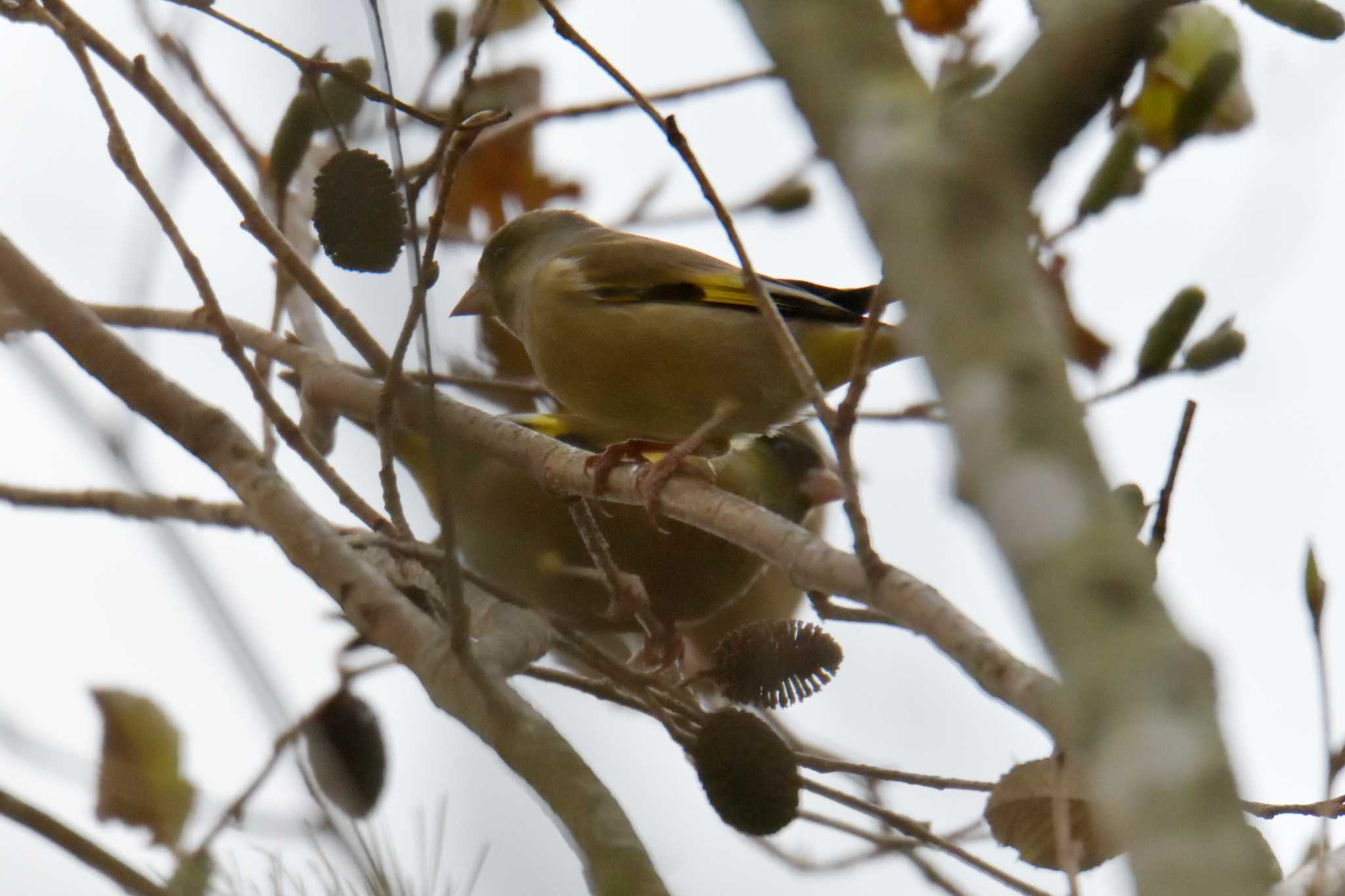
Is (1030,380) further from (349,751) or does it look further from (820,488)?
(820,488)

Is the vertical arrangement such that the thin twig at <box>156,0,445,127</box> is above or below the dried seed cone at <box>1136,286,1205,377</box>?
below

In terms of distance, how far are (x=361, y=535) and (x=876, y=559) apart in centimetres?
132

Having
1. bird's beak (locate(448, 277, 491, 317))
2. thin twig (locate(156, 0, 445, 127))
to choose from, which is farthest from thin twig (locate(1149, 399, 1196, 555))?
bird's beak (locate(448, 277, 491, 317))

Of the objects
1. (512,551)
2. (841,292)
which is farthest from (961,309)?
(841,292)

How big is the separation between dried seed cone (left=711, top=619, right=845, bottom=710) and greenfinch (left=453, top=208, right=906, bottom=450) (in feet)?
3.00

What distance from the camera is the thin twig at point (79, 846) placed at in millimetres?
1605

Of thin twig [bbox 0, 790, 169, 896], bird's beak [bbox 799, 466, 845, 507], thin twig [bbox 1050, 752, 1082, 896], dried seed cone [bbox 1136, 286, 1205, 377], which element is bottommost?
thin twig [bbox 0, 790, 169, 896]

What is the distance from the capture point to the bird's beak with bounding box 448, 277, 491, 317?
4.88 metres

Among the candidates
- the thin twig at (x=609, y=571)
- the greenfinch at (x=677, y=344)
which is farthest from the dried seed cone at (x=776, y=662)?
the greenfinch at (x=677, y=344)

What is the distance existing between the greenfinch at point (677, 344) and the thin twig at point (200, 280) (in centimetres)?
131

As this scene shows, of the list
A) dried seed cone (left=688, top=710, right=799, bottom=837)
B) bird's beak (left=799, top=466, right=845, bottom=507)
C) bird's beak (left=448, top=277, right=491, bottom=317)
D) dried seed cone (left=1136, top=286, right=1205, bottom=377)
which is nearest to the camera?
dried seed cone (left=688, top=710, right=799, bottom=837)

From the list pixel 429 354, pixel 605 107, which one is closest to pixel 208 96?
pixel 605 107

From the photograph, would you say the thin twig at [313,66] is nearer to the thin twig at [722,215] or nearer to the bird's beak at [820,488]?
the thin twig at [722,215]

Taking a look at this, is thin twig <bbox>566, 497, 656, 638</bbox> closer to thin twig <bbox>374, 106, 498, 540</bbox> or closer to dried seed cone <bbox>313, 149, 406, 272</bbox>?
thin twig <bbox>374, 106, 498, 540</bbox>
